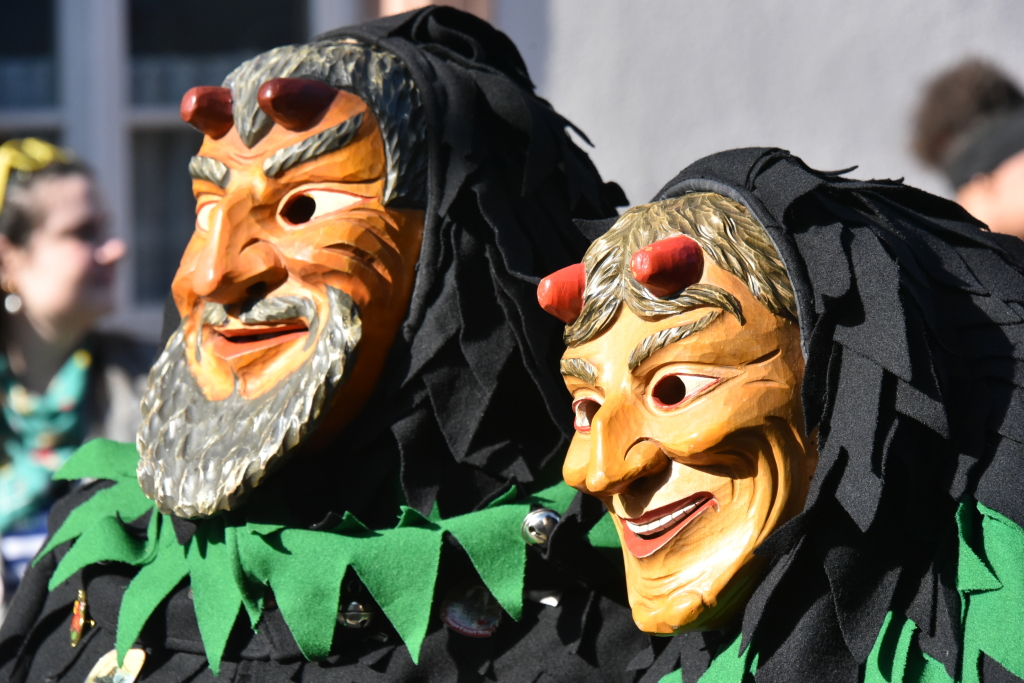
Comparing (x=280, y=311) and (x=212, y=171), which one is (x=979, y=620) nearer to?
(x=280, y=311)

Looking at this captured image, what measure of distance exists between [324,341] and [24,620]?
789 mm

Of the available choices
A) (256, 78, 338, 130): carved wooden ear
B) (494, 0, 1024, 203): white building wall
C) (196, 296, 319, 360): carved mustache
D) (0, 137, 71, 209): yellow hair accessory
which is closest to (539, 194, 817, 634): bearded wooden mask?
(196, 296, 319, 360): carved mustache

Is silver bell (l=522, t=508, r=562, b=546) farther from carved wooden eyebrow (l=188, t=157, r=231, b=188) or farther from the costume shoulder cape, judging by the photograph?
carved wooden eyebrow (l=188, t=157, r=231, b=188)

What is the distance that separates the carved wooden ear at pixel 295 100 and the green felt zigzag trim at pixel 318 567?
0.60 metres

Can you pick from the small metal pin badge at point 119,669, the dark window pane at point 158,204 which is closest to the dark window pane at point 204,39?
the dark window pane at point 158,204

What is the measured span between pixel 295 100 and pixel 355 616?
0.77 m

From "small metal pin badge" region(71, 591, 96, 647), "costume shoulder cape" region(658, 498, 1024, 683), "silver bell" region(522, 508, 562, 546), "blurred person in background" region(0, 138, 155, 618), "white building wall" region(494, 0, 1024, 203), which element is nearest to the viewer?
"costume shoulder cape" region(658, 498, 1024, 683)

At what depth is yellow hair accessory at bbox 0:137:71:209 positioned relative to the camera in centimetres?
308

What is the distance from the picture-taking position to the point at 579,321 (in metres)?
1.51

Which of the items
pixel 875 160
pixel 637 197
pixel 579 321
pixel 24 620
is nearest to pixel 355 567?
pixel 579 321

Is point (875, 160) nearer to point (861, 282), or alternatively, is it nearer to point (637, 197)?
point (637, 197)

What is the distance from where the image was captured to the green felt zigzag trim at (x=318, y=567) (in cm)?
180

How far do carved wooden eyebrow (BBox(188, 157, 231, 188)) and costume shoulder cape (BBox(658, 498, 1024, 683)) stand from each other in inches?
46.0

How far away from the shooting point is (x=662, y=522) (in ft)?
4.70
